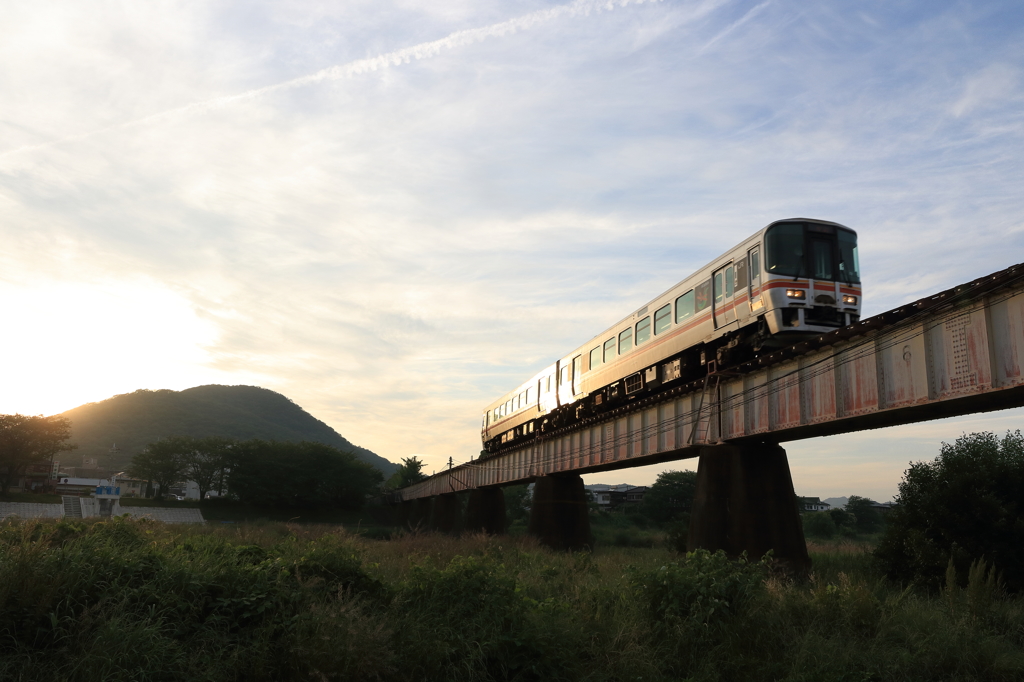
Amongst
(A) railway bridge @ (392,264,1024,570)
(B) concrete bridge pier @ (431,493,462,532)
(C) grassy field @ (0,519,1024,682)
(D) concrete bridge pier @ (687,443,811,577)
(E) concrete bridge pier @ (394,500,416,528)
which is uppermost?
(A) railway bridge @ (392,264,1024,570)

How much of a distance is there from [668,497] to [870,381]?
75.0m

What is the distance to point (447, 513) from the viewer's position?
56000 mm

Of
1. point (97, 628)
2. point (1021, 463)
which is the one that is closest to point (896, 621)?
point (1021, 463)

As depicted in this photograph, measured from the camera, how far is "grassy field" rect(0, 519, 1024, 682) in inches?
281

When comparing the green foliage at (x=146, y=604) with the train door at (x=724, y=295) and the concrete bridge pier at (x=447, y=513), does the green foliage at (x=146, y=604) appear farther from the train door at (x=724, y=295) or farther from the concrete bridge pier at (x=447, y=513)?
the concrete bridge pier at (x=447, y=513)

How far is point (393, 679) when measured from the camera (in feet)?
25.4

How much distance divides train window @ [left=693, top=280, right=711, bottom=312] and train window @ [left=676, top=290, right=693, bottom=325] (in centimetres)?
42

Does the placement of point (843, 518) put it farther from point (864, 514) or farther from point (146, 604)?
point (146, 604)

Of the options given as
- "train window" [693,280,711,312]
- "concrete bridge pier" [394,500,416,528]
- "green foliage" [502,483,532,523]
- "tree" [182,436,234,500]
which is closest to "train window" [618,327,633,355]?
"train window" [693,280,711,312]

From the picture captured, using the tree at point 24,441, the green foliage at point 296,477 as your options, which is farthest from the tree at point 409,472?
the tree at point 24,441

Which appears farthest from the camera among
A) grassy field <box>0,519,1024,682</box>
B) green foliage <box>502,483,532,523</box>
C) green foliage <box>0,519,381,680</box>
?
green foliage <box>502,483,532,523</box>

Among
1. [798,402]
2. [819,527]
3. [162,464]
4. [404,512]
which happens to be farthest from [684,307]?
[162,464]

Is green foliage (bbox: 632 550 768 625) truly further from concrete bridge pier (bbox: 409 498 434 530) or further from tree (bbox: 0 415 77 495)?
tree (bbox: 0 415 77 495)

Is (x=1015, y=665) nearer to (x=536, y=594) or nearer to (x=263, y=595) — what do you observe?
(x=536, y=594)
